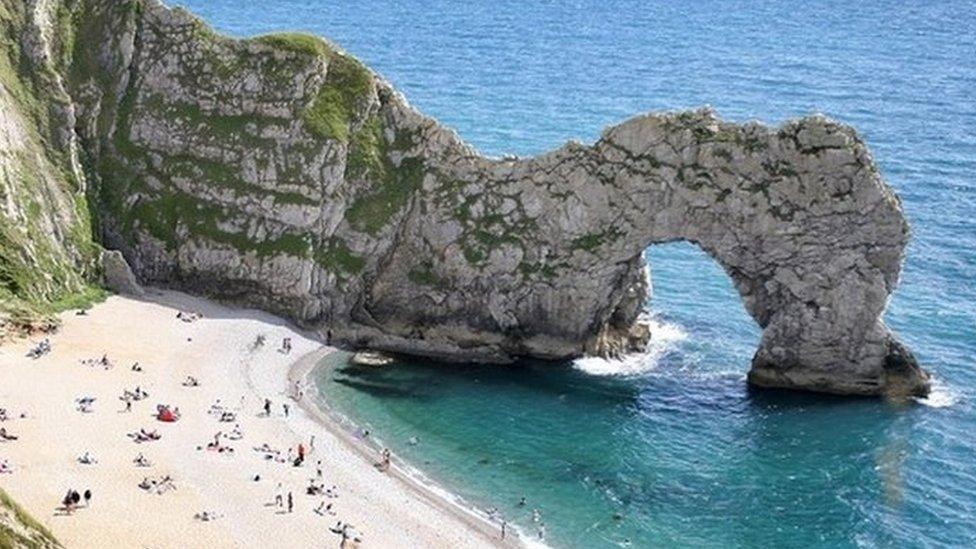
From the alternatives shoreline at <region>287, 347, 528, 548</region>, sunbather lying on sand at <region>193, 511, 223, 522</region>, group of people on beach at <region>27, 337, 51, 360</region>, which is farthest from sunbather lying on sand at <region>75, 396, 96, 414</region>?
sunbather lying on sand at <region>193, 511, 223, 522</region>

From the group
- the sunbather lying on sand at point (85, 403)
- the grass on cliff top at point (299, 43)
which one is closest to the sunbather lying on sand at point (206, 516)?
the sunbather lying on sand at point (85, 403)

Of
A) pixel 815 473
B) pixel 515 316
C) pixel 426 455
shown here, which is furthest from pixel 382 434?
pixel 815 473

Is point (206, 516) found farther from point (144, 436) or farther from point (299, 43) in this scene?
point (299, 43)

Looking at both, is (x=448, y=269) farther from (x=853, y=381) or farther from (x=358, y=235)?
(x=853, y=381)

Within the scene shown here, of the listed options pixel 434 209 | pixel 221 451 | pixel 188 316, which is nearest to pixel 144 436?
pixel 221 451

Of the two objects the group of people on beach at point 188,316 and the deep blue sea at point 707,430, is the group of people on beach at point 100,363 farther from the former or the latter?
the deep blue sea at point 707,430

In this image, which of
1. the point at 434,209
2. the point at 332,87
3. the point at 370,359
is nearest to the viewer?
the point at 370,359
